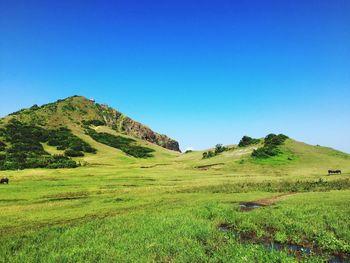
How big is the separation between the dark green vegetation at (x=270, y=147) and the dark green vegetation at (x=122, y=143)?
2290 inches

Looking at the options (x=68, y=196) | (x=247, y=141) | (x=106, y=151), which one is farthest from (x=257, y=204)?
(x=106, y=151)

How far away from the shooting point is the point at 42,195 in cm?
4275

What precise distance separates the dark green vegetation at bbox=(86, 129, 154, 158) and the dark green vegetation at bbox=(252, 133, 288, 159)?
5815 centimetres

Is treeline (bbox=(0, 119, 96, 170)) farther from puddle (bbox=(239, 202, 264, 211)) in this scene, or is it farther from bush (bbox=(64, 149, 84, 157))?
puddle (bbox=(239, 202, 264, 211))

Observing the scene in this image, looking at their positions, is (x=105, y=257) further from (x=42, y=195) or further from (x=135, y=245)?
(x=42, y=195)

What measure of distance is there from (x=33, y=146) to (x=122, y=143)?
5140cm

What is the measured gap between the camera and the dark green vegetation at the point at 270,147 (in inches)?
3804

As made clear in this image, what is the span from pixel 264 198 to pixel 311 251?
22158 millimetres

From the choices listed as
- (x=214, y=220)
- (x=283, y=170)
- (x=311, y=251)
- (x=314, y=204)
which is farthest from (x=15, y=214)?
(x=283, y=170)

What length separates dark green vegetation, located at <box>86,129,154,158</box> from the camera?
5861 inches

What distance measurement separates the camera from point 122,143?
527 ft

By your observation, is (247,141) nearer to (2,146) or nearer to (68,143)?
(68,143)

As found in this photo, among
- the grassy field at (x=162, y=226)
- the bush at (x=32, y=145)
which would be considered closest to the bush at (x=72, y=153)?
the bush at (x=32, y=145)

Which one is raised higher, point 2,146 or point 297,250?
point 2,146
